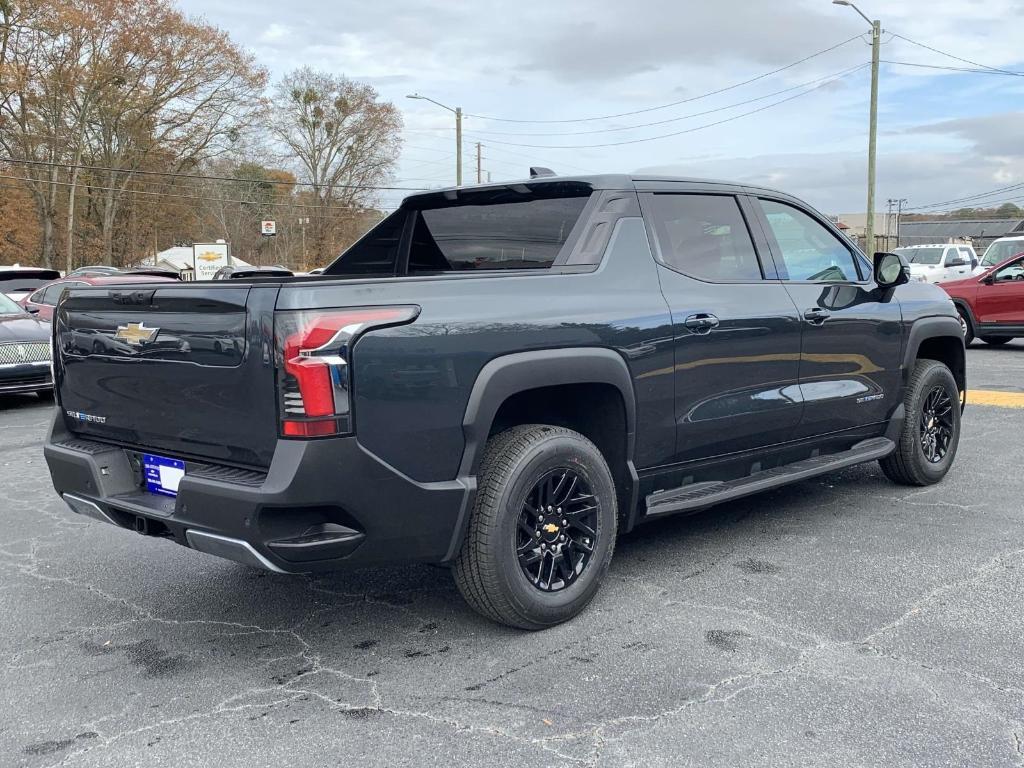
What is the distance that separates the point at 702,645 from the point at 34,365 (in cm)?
854

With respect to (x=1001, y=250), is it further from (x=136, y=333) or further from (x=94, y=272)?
(x=136, y=333)

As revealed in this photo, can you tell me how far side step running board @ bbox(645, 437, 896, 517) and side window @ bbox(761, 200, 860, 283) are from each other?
0.96 metres

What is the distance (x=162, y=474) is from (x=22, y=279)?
12009mm

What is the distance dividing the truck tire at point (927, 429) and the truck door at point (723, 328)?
1349 mm

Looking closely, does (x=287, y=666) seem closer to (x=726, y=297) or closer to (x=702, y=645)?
(x=702, y=645)

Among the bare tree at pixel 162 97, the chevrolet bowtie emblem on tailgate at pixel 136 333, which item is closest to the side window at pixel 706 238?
the chevrolet bowtie emblem on tailgate at pixel 136 333

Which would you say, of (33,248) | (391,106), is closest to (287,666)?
(33,248)

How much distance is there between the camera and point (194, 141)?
42125 mm

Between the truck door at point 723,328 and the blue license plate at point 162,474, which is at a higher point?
the truck door at point 723,328

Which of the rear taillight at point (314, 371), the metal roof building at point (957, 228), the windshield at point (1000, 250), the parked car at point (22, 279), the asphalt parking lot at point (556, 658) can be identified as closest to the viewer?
the asphalt parking lot at point (556, 658)

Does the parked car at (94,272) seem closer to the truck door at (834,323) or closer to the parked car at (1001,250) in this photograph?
the truck door at (834,323)

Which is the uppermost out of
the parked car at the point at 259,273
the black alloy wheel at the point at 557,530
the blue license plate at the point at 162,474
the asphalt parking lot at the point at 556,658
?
the parked car at the point at 259,273

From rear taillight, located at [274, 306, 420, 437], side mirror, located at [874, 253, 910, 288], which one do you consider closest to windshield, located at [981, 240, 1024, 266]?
side mirror, located at [874, 253, 910, 288]

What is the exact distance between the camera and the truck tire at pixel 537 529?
3363mm
